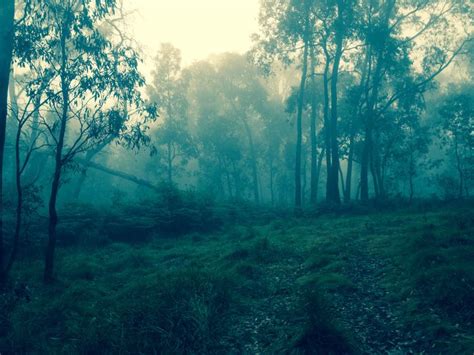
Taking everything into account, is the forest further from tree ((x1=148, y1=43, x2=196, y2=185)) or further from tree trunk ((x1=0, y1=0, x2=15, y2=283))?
tree ((x1=148, y1=43, x2=196, y2=185))

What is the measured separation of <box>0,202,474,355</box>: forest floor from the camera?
186 inches

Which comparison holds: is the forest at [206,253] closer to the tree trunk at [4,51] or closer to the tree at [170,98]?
the tree trunk at [4,51]

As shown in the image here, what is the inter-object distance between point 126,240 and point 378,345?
47.3 ft

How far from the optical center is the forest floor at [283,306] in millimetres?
4715

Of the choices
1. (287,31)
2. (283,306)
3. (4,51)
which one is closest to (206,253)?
(283,306)

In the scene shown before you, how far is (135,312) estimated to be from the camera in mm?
5617

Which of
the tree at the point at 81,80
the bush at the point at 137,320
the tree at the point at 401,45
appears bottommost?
the bush at the point at 137,320

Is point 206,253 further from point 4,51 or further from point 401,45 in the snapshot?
point 401,45

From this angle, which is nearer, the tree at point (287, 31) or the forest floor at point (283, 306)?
the forest floor at point (283, 306)

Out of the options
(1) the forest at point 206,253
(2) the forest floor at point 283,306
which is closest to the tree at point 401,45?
(1) the forest at point 206,253

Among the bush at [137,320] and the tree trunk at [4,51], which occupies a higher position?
the tree trunk at [4,51]

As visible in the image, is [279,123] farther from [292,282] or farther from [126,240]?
[292,282]

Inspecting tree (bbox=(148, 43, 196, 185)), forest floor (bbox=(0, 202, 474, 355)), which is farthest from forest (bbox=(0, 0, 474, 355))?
tree (bbox=(148, 43, 196, 185))

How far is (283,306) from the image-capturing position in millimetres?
6258
